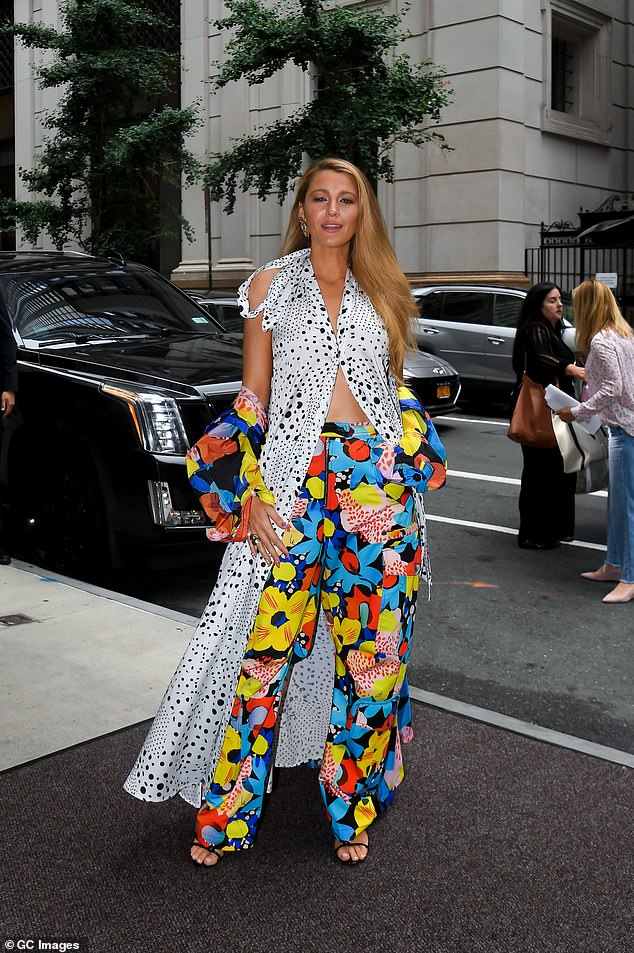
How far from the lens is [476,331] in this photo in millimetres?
15695

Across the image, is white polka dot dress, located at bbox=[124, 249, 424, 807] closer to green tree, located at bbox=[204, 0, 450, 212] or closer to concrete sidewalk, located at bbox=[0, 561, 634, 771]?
concrete sidewalk, located at bbox=[0, 561, 634, 771]

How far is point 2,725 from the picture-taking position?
4.29m

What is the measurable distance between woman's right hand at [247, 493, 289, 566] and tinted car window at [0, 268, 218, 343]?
4346 millimetres

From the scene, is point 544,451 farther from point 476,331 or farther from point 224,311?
point 224,311

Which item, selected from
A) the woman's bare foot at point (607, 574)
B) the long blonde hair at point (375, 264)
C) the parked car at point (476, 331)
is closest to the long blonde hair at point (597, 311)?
the woman's bare foot at point (607, 574)

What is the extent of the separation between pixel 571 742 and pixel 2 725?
222cm

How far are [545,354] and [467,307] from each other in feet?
28.4

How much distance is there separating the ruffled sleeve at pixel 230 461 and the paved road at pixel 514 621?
1.98 metres

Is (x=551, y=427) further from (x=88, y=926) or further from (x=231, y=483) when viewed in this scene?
(x=88, y=926)

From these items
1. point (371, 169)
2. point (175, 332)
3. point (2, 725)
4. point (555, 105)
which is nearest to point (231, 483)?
point (2, 725)

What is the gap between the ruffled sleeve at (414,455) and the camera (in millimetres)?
3258

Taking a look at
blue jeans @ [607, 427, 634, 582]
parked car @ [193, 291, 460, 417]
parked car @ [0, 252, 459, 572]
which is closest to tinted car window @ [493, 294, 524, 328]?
parked car @ [193, 291, 460, 417]

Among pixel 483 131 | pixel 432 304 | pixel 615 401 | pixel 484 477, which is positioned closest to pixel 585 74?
pixel 483 131

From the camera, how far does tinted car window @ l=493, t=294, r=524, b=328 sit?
1561cm
